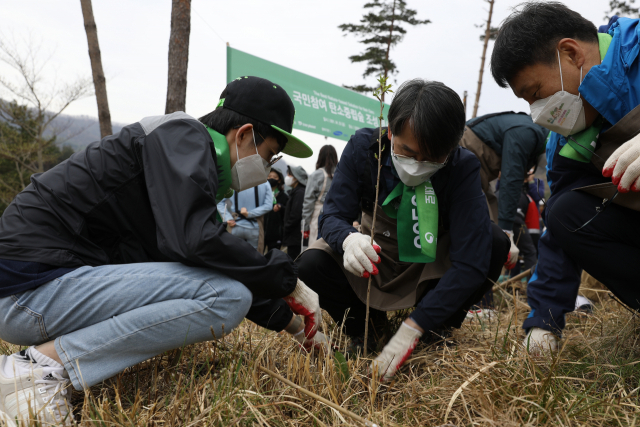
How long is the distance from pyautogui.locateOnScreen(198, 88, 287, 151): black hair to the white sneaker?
110 cm

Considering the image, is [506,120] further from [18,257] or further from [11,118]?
[11,118]

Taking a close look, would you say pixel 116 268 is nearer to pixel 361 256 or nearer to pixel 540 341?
pixel 361 256

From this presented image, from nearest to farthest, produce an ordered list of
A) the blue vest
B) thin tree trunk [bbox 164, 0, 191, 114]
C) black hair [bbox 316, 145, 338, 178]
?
the blue vest, thin tree trunk [bbox 164, 0, 191, 114], black hair [bbox 316, 145, 338, 178]

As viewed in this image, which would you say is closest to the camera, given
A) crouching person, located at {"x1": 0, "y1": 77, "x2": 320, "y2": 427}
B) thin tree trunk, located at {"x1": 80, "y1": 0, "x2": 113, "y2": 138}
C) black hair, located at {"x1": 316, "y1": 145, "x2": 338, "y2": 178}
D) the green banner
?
crouching person, located at {"x1": 0, "y1": 77, "x2": 320, "y2": 427}

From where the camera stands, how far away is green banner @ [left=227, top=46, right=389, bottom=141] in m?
6.92

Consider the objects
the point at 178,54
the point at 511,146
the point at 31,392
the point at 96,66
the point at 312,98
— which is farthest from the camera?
the point at 312,98

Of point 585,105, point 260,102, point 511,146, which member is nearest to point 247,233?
point 511,146

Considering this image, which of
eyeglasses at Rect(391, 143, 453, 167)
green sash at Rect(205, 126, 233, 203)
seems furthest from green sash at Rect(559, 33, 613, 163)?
green sash at Rect(205, 126, 233, 203)

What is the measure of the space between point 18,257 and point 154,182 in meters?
0.51

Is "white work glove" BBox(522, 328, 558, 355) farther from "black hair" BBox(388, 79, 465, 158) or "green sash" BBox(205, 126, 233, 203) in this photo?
"green sash" BBox(205, 126, 233, 203)

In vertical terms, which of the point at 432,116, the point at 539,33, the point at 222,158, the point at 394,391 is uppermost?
the point at 539,33

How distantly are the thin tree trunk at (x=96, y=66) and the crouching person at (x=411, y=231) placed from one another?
214 inches

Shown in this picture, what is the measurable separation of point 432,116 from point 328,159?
13.4 feet

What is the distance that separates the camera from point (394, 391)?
1.82m
